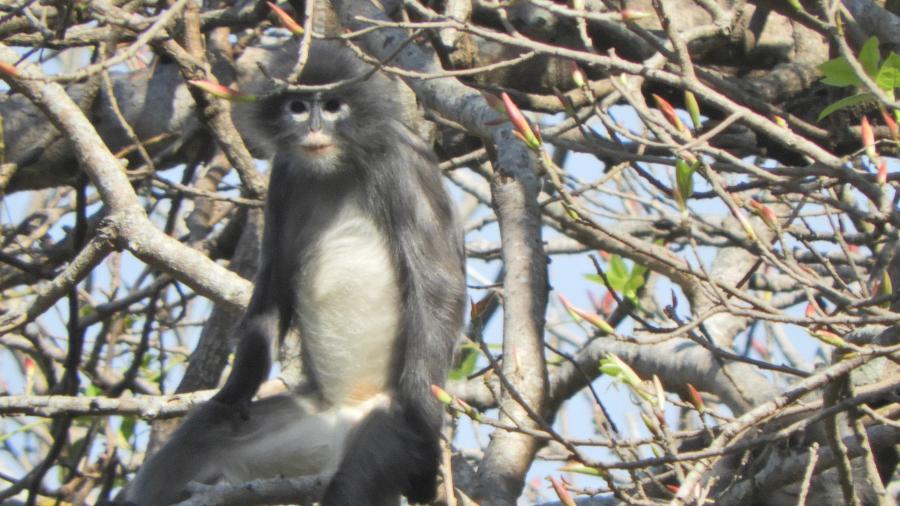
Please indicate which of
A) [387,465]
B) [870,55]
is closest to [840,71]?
[870,55]

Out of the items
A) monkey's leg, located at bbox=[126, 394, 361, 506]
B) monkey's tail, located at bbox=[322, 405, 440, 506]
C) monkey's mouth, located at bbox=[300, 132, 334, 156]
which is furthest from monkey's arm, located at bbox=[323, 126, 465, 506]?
monkey's leg, located at bbox=[126, 394, 361, 506]

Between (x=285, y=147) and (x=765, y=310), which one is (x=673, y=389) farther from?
(x=765, y=310)

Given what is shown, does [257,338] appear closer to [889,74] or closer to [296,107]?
[296,107]

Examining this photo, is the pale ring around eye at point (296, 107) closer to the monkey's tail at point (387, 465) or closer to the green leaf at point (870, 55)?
the monkey's tail at point (387, 465)

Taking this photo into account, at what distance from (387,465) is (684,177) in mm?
1550

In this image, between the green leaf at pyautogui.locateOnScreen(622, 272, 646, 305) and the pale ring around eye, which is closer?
the pale ring around eye

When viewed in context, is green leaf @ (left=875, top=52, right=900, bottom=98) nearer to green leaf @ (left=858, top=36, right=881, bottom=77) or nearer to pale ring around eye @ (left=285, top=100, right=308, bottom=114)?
green leaf @ (left=858, top=36, right=881, bottom=77)

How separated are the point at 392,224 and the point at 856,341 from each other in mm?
2099

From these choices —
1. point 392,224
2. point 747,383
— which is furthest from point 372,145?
point 747,383

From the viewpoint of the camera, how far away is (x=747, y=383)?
14.6 feet

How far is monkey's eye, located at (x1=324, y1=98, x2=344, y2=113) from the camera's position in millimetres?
4750

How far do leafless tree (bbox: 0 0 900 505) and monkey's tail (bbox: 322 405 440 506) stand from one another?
135 mm

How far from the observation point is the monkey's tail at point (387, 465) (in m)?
3.67

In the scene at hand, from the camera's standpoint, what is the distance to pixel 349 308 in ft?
15.7
